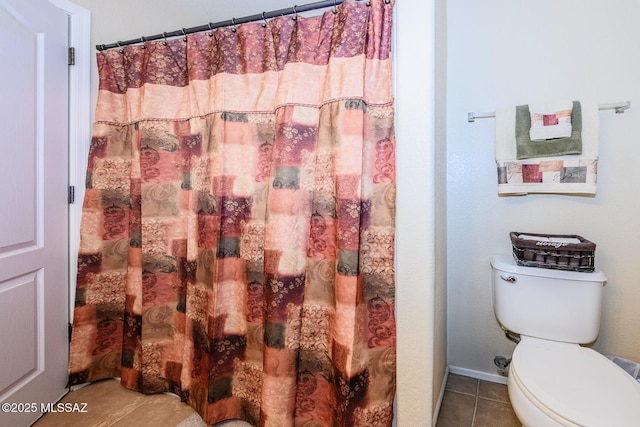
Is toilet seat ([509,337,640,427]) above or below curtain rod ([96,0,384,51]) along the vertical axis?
below

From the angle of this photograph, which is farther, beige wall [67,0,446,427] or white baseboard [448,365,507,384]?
white baseboard [448,365,507,384]

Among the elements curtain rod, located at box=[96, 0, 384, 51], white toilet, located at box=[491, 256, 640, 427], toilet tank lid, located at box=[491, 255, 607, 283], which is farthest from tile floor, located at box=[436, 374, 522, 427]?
curtain rod, located at box=[96, 0, 384, 51]

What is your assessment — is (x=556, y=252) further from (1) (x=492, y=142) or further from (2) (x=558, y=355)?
(1) (x=492, y=142)

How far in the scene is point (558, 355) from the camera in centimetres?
116

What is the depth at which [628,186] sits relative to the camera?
1.36m

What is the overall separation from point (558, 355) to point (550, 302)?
0.24 meters

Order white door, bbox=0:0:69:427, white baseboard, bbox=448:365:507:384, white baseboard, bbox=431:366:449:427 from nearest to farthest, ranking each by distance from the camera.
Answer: white door, bbox=0:0:69:427 → white baseboard, bbox=431:366:449:427 → white baseboard, bbox=448:365:507:384

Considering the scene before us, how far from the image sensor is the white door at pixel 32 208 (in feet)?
3.95

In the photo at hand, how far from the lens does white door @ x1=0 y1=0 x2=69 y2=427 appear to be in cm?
120

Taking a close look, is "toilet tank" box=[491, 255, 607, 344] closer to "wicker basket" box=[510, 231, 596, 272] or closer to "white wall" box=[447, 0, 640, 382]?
"wicker basket" box=[510, 231, 596, 272]

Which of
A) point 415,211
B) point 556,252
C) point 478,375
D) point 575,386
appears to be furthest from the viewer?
point 478,375

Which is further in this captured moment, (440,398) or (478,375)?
(478,375)

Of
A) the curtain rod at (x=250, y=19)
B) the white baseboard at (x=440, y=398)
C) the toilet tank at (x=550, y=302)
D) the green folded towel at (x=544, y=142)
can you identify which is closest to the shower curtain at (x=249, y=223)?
the curtain rod at (x=250, y=19)

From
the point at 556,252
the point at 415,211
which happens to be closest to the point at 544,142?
the point at 556,252
